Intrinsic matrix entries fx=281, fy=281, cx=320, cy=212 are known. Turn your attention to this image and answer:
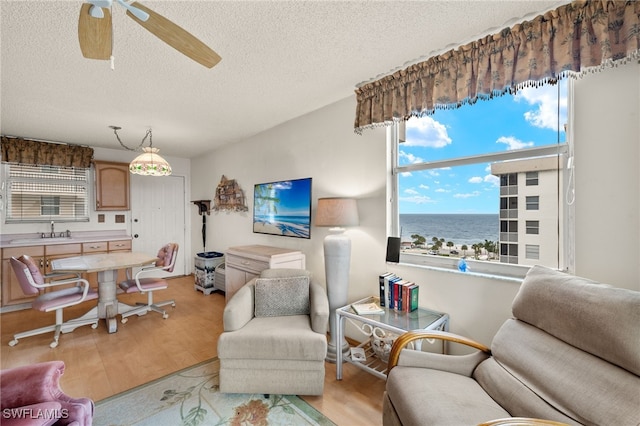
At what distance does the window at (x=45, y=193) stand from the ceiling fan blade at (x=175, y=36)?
4.50 metres

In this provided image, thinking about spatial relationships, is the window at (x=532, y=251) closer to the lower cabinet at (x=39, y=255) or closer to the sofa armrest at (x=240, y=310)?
the sofa armrest at (x=240, y=310)

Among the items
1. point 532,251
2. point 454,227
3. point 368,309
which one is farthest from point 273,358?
point 532,251

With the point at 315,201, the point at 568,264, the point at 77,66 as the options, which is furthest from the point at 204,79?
the point at 568,264

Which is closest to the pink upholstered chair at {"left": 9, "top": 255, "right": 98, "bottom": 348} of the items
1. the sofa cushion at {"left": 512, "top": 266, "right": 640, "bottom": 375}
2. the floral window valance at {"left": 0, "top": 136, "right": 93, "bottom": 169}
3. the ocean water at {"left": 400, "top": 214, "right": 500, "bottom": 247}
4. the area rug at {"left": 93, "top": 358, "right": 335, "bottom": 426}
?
the area rug at {"left": 93, "top": 358, "right": 335, "bottom": 426}

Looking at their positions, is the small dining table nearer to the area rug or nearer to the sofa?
the area rug

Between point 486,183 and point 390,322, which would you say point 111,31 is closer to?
point 390,322

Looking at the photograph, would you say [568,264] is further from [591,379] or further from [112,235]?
[112,235]

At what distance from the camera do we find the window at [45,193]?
13.3 feet

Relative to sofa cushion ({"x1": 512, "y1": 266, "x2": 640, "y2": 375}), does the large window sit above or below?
above

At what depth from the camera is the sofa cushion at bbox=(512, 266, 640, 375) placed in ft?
3.53

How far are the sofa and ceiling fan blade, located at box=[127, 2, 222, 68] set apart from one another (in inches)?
71.5

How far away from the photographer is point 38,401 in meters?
1.19

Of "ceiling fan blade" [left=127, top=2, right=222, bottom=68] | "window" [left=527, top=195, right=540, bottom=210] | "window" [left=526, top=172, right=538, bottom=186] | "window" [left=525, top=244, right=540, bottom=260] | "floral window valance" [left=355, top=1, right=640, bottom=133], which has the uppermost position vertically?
"floral window valance" [left=355, top=1, right=640, bottom=133]

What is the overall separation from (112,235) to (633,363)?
5983 mm
